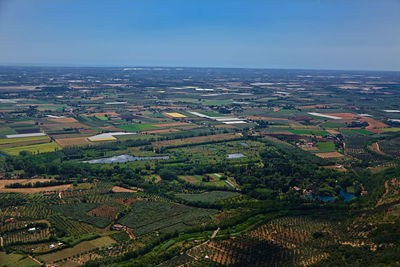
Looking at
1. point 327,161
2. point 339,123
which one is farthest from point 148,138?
point 339,123

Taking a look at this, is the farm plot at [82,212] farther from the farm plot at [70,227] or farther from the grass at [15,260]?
the grass at [15,260]

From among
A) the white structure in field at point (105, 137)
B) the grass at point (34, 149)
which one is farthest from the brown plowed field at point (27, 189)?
the white structure in field at point (105, 137)

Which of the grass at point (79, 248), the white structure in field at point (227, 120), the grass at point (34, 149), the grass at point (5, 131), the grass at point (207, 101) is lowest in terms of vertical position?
the grass at point (79, 248)

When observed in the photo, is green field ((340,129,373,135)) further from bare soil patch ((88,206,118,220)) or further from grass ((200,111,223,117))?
bare soil patch ((88,206,118,220))

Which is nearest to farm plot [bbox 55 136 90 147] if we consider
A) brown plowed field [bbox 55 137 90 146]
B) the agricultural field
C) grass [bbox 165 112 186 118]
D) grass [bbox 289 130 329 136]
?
brown plowed field [bbox 55 137 90 146]

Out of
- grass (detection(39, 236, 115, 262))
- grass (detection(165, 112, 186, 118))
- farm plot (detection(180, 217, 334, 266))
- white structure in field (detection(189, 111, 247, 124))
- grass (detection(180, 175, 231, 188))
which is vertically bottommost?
grass (detection(39, 236, 115, 262))

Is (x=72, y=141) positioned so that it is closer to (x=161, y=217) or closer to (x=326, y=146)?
(x=161, y=217)
